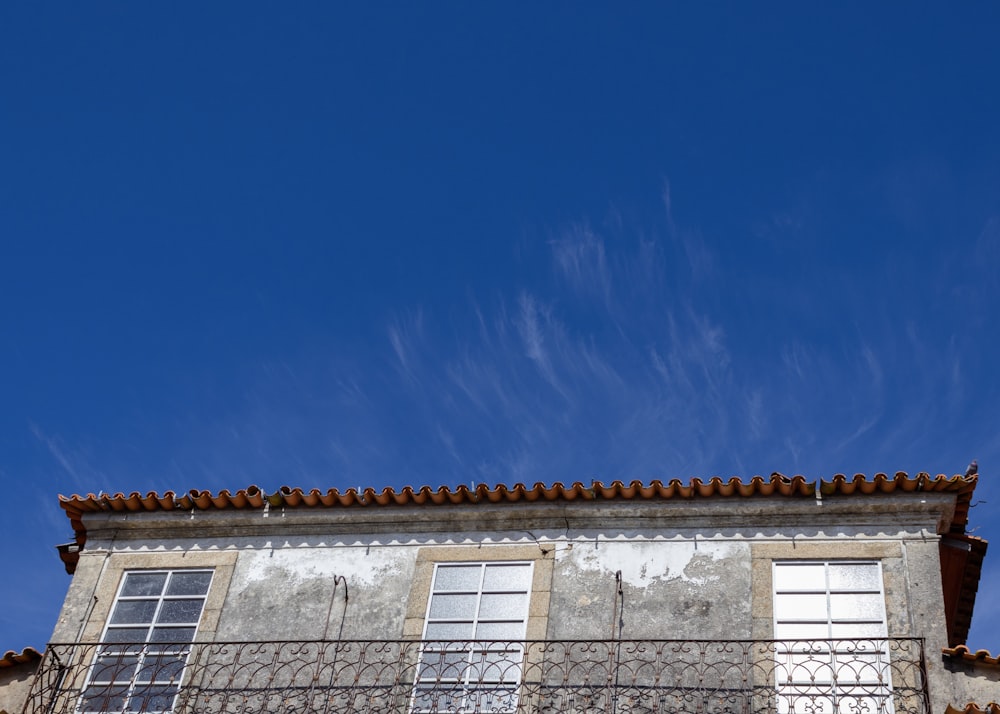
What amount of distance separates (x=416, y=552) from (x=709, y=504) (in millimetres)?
3183

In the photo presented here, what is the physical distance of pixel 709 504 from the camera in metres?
13.7

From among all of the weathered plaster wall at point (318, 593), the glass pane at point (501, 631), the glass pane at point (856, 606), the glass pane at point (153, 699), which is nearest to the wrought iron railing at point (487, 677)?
the glass pane at point (153, 699)

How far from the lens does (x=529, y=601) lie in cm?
1343

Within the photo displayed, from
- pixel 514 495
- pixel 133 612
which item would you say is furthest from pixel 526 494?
pixel 133 612

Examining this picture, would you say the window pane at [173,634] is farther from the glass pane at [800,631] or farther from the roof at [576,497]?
the glass pane at [800,631]

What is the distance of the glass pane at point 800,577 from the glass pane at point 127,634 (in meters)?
6.71

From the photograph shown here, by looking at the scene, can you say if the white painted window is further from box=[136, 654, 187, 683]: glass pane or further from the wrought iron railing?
box=[136, 654, 187, 683]: glass pane

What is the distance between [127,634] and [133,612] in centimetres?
27

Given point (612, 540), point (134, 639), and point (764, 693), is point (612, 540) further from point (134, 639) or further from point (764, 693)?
point (134, 639)

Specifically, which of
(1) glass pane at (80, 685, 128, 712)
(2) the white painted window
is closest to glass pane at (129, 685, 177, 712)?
(1) glass pane at (80, 685, 128, 712)

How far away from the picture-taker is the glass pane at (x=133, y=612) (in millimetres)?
14109

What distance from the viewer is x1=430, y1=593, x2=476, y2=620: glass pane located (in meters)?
13.5

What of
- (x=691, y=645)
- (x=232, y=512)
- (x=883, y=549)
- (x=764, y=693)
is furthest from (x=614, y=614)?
(x=232, y=512)

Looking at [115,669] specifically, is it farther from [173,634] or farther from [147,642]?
[173,634]
